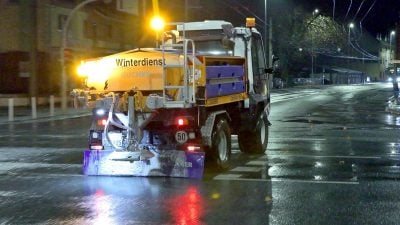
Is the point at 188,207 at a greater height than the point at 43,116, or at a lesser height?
lesser

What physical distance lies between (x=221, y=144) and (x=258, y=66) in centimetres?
279

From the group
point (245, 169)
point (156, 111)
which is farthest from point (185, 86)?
point (245, 169)

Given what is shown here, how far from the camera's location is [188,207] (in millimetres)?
8039

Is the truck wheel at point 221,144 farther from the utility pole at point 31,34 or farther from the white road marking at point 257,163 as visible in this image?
the utility pole at point 31,34

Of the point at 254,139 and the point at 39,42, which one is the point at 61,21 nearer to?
the point at 39,42

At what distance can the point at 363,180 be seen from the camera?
10133 millimetres

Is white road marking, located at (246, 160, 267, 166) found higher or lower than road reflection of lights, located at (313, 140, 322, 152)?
lower

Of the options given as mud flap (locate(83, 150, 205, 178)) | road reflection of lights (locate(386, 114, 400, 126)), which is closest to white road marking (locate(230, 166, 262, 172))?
mud flap (locate(83, 150, 205, 178))

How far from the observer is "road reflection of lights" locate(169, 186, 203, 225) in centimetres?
727

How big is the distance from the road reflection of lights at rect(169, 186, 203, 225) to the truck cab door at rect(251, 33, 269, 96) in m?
4.50

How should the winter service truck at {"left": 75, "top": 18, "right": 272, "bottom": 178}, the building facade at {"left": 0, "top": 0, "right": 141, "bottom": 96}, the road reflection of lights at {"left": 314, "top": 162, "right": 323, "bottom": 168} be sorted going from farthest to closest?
the building facade at {"left": 0, "top": 0, "right": 141, "bottom": 96}, the road reflection of lights at {"left": 314, "top": 162, "right": 323, "bottom": 168}, the winter service truck at {"left": 75, "top": 18, "right": 272, "bottom": 178}

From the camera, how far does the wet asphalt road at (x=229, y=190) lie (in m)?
7.54

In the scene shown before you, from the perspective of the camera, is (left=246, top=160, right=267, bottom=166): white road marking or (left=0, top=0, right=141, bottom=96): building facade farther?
(left=0, top=0, right=141, bottom=96): building facade

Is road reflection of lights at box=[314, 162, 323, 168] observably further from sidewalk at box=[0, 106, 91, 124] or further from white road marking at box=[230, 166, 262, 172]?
sidewalk at box=[0, 106, 91, 124]
